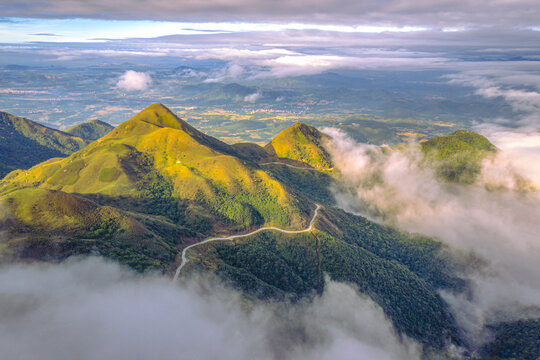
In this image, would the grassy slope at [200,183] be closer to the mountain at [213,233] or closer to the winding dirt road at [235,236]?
the mountain at [213,233]

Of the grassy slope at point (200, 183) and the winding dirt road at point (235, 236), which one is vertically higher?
the grassy slope at point (200, 183)

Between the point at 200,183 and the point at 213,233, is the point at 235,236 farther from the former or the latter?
the point at 200,183

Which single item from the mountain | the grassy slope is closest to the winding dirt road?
the mountain

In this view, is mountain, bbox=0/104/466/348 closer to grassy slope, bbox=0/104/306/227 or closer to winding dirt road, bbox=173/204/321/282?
grassy slope, bbox=0/104/306/227

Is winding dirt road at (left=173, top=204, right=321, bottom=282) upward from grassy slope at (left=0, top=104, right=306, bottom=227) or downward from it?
downward

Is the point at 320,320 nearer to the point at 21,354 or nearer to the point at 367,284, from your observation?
the point at 367,284

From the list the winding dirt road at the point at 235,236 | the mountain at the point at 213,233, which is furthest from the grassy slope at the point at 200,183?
the winding dirt road at the point at 235,236

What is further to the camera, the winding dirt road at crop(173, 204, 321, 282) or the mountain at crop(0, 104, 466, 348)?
the winding dirt road at crop(173, 204, 321, 282)

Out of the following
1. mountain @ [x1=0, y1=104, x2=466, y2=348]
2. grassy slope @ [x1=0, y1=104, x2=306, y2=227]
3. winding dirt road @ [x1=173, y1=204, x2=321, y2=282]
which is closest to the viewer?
mountain @ [x1=0, y1=104, x2=466, y2=348]

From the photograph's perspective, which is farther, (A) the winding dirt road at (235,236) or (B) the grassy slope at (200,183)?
(B) the grassy slope at (200,183)
